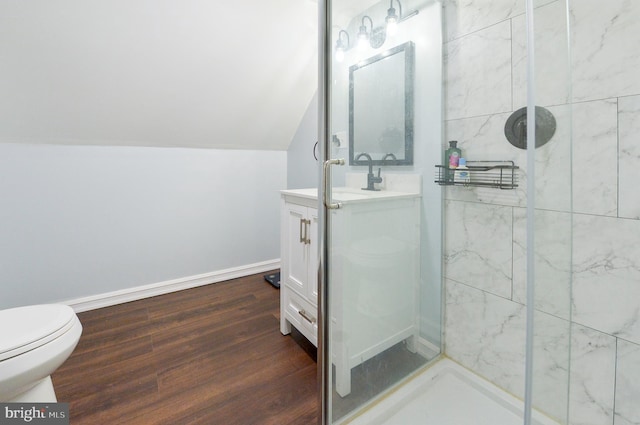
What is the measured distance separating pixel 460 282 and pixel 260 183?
213 centimetres

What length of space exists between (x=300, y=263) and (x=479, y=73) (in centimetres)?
127

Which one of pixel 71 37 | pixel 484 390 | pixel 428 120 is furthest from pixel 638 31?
pixel 71 37

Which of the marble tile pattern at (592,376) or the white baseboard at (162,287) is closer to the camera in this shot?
the marble tile pattern at (592,376)

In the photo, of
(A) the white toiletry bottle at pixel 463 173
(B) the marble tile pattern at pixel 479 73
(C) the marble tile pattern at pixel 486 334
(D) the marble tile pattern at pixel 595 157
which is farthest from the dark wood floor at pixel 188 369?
(B) the marble tile pattern at pixel 479 73

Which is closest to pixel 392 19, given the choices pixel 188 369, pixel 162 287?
pixel 188 369

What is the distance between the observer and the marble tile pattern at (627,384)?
3.24 feet

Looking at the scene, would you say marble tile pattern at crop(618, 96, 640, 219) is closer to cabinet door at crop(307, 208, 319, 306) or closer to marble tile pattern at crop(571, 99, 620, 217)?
marble tile pattern at crop(571, 99, 620, 217)

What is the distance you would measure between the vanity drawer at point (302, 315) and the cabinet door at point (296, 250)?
62 millimetres

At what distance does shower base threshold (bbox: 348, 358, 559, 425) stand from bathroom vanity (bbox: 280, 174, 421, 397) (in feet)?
0.54

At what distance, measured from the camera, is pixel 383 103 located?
1435mm

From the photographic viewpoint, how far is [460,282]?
1.49 metres

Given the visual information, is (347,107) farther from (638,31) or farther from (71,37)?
(71,37)

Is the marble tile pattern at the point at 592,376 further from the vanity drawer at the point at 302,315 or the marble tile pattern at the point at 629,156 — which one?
the vanity drawer at the point at 302,315

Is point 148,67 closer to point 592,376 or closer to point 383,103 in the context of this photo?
point 383,103
